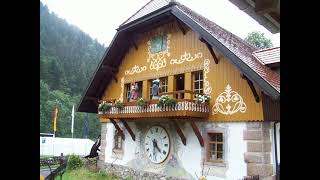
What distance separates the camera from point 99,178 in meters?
13.6

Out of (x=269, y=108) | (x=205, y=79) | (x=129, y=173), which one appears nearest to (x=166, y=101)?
(x=205, y=79)

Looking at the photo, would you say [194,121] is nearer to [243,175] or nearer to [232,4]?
[243,175]

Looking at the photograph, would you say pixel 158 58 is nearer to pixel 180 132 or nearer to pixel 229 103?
pixel 180 132

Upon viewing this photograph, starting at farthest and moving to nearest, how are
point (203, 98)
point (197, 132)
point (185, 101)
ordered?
point (203, 98), point (197, 132), point (185, 101)

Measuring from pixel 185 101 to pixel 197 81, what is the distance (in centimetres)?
164

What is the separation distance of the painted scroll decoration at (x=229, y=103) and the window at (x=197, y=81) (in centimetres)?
93

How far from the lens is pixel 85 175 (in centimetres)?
1405

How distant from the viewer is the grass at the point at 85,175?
13677mm

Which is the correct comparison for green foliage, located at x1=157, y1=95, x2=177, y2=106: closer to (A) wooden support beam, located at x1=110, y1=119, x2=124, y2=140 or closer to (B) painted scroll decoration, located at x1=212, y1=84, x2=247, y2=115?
(B) painted scroll decoration, located at x1=212, y1=84, x2=247, y2=115

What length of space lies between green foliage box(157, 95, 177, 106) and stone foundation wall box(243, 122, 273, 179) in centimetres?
232

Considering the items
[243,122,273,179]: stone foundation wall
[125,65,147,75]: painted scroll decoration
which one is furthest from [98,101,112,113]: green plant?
[243,122,273,179]: stone foundation wall

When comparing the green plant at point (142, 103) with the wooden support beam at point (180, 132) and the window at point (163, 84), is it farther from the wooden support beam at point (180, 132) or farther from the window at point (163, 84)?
the window at point (163, 84)

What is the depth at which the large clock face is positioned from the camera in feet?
38.4
